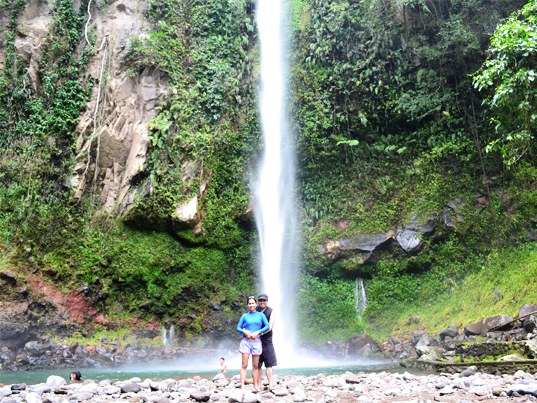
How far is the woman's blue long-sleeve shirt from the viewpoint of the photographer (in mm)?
4805

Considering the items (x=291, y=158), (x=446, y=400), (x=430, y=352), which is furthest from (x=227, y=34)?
(x=446, y=400)

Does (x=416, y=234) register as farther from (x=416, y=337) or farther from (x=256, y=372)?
(x=256, y=372)

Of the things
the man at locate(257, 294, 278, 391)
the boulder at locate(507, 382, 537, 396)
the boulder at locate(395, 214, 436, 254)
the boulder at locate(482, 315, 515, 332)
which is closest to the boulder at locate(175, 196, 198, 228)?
the boulder at locate(395, 214, 436, 254)

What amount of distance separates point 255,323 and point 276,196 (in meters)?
9.90

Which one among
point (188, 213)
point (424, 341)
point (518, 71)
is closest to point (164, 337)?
point (188, 213)

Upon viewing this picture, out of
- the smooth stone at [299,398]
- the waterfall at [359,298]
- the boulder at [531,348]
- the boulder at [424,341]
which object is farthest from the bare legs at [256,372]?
the waterfall at [359,298]

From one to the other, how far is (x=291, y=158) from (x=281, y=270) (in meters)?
4.27

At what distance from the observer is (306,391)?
505 centimetres

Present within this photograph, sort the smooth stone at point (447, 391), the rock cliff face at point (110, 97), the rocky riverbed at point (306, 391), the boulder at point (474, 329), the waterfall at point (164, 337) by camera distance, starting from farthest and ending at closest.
Result: the rock cliff face at point (110, 97), the waterfall at point (164, 337), the boulder at point (474, 329), the smooth stone at point (447, 391), the rocky riverbed at point (306, 391)

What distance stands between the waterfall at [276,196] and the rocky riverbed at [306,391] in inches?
287

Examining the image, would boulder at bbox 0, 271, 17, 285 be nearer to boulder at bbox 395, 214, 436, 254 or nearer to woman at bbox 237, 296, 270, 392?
woman at bbox 237, 296, 270, 392

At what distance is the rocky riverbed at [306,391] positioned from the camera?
4250 millimetres

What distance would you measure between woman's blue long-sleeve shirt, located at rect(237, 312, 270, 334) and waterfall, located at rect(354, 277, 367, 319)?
940 centimetres

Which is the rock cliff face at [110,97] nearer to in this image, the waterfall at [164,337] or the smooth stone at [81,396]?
the waterfall at [164,337]
